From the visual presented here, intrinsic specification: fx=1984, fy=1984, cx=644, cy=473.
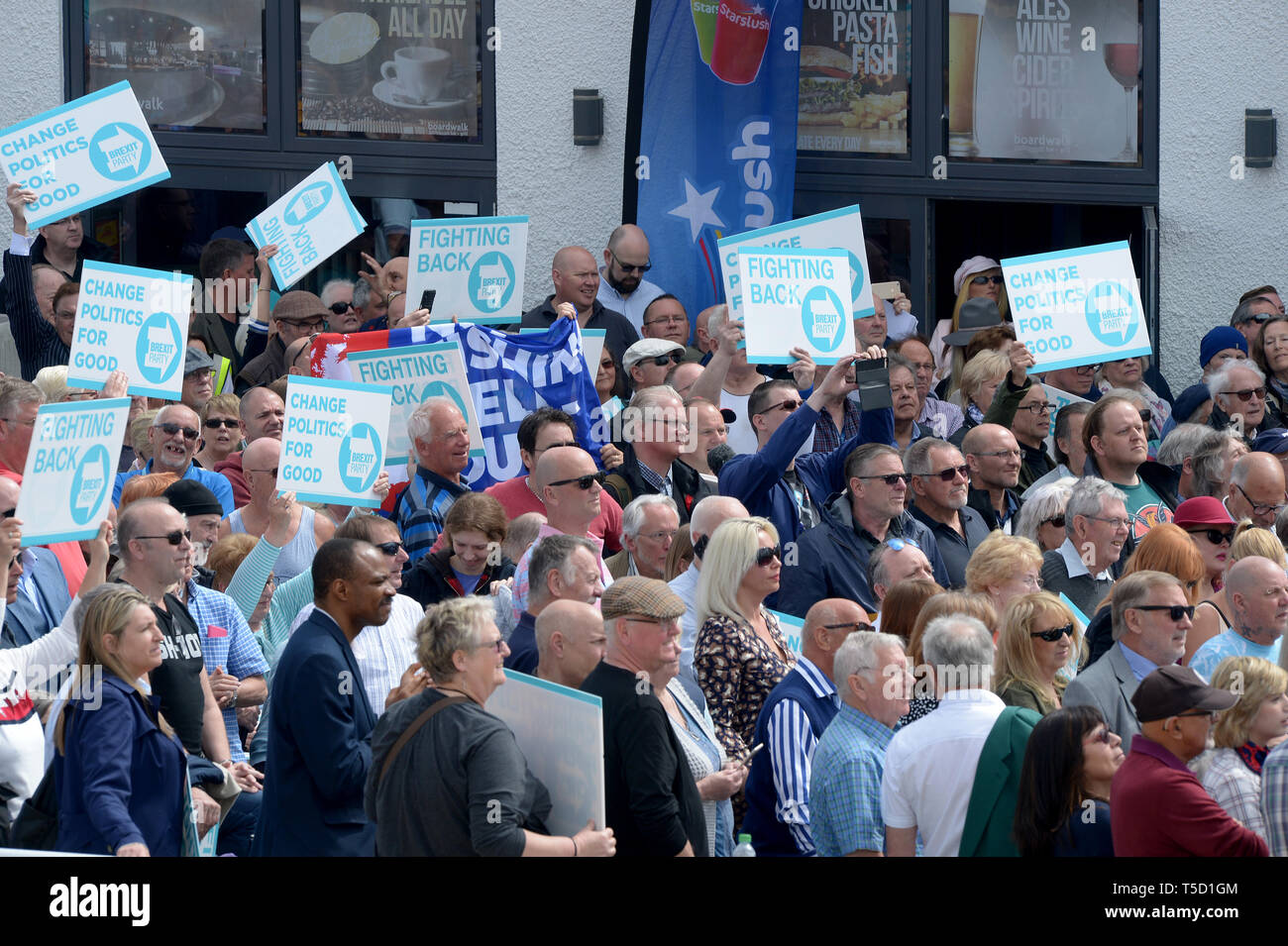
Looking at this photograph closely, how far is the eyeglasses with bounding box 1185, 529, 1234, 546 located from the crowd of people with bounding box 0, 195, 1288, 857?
0.02 m

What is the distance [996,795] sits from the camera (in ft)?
19.5

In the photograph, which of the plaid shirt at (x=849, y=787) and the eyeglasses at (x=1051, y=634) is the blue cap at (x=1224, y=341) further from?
the plaid shirt at (x=849, y=787)

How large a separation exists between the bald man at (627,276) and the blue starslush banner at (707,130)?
1.79 ft

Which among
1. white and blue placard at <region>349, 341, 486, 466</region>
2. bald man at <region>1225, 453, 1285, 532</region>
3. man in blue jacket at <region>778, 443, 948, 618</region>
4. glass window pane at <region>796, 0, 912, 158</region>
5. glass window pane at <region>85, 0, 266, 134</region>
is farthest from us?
glass window pane at <region>796, 0, 912, 158</region>

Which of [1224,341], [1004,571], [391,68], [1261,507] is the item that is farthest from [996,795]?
[391,68]

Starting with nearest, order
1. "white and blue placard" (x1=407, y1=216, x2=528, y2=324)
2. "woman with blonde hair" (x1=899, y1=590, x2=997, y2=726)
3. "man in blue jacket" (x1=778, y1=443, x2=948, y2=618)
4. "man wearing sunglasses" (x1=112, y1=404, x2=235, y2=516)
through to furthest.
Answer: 1. "woman with blonde hair" (x1=899, y1=590, x2=997, y2=726)
2. "man in blue jacket" (x1=778, y1=443, x2=948, y2=618)
3. "man wearing sunglasses" (x1=112, y1=404, x2=235, y2=516)
4. "white and blue placard" (x1=407, y1=216, x2=528, y2=324)

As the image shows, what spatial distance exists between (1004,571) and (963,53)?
24.4ft

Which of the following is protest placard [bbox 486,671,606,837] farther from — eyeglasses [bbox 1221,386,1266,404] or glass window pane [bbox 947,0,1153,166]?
glass window pane [bbox 947,0,1153,166]

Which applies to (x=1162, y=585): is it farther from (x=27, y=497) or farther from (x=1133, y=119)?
(x=1133, y=119)

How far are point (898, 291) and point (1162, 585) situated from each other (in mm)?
5969

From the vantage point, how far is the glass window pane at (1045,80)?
14281mm

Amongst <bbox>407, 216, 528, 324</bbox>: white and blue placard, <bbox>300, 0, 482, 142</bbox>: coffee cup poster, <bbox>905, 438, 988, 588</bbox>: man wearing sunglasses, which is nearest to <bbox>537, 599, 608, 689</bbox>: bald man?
<bbox>905, 438, 988, 588</bbox>: man wearing sunglasses

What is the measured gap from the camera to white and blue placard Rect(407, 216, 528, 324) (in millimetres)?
10414

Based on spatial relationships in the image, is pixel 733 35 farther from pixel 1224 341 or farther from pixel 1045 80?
pixel 1224 341
